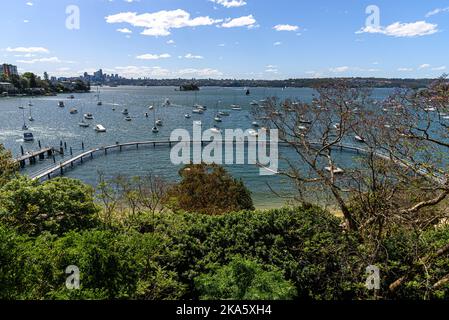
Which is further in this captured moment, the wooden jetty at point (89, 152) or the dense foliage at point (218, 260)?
the wooden jetty at point (89, 152)

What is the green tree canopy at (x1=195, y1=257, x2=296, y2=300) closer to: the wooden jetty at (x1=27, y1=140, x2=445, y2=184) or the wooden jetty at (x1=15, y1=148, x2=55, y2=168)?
the wooden jetty at (x1=27, y1=140, x2=445, y2=184)

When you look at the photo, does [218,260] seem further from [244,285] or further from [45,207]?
[45,207]

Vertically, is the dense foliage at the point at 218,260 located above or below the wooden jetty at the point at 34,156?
above

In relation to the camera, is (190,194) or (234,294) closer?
(234,294)

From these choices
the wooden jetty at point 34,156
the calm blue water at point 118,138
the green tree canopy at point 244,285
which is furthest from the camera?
the wooden jetty at point 34,156

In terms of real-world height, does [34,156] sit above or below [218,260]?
below

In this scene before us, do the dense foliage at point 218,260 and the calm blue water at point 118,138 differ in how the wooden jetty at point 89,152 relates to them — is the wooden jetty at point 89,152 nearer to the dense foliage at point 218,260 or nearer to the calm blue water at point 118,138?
the calm blue water at point 118,138

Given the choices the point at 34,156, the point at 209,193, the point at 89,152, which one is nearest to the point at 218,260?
the point at 209,193

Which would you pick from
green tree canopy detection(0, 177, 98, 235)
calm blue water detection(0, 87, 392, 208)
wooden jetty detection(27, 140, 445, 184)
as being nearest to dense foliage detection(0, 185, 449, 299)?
green tree canopy detection(0, 177, 98, 235)

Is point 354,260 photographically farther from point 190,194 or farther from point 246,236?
point 190,194

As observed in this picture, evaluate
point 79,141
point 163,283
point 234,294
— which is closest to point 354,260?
point 234,294

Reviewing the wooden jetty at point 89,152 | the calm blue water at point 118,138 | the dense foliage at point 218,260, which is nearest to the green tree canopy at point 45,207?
the dense foliage at point 218,260
